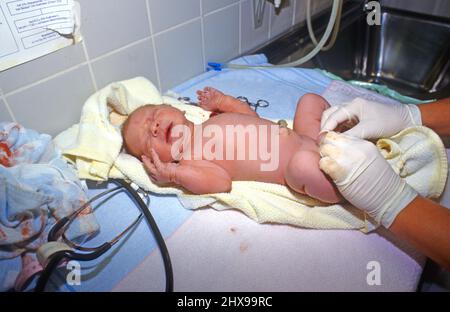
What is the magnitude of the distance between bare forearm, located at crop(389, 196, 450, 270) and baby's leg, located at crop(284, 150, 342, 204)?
14 cm

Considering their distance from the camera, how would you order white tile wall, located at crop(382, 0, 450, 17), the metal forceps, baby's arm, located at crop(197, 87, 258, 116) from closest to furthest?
1. baby's arm, located at crop(197, 87, 258, 116)
2. the metal forceps
3. white tile wall, located at crop(382, 0, 450, 17)

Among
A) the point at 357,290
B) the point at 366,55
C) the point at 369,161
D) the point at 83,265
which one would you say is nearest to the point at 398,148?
the point at 369,161

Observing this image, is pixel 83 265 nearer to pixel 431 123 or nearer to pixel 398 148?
pixel 398 148

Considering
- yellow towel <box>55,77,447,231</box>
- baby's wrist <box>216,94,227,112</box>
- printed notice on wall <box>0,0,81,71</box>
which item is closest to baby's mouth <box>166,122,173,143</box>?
yellow towel <box>55,77,447,231</box>

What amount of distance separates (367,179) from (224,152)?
348 millimetres

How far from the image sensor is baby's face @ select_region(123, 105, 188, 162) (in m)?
0.81

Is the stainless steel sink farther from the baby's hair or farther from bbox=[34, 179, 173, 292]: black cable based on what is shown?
bbox=[34, 179, 173, 292]: black cable

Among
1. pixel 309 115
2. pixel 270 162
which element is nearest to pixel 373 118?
pixel 309 115

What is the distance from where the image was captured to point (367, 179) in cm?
61

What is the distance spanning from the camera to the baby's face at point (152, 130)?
0.81 m

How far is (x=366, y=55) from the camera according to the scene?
1.62 meters

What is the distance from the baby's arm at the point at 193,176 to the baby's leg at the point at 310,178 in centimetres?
16

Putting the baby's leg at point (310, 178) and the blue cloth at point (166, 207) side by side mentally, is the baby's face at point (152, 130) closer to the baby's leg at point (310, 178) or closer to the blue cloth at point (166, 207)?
the blue cloth at point (166, 207)

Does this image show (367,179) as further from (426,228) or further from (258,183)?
(258,183)
